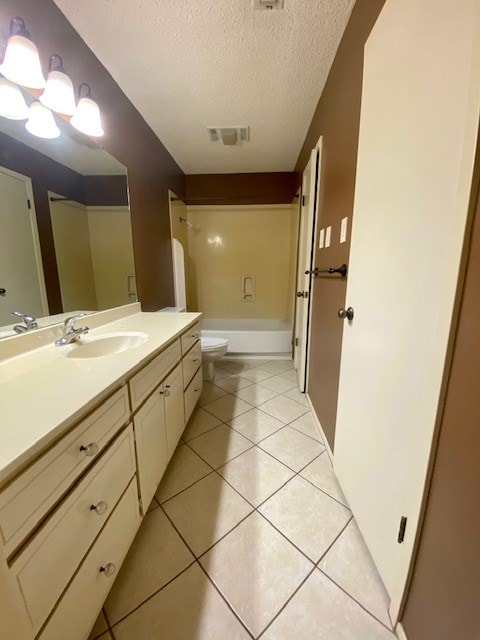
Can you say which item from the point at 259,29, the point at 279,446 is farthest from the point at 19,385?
the point at 259,29

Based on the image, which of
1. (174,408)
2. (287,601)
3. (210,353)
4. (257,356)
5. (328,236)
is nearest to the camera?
(287,601)

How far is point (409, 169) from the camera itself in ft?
2.35

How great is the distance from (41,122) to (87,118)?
27 centimetres

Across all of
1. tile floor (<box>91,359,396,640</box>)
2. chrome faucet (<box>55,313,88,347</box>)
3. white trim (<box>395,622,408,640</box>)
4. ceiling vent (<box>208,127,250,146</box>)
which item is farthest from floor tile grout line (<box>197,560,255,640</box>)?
ceiling vent (<box>208,127,250,146</box>)

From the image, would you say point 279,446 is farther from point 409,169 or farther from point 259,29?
point 259,29

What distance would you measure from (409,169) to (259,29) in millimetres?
1281

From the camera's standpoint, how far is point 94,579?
708mm

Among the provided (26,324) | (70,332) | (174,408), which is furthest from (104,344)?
(174,408)

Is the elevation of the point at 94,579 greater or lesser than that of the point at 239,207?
lesser

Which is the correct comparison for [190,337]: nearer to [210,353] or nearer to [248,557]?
[210,353]

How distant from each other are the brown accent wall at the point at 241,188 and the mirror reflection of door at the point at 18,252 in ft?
7.79

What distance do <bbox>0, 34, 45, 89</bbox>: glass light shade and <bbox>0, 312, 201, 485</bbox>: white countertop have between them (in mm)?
1097

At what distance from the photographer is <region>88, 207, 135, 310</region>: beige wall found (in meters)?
1.54

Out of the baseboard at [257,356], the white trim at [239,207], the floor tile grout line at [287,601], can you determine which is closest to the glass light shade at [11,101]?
the floor tile grout line at [287,601]
